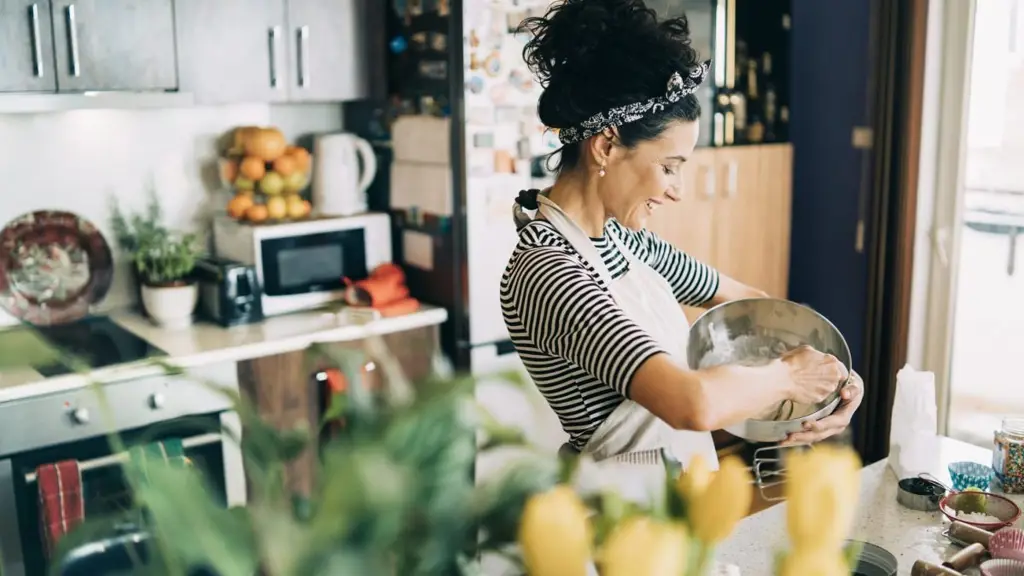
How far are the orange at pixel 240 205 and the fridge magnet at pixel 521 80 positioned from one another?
896 mm

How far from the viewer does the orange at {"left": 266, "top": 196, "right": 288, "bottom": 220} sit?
3.00 meters

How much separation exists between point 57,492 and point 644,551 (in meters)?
2.27

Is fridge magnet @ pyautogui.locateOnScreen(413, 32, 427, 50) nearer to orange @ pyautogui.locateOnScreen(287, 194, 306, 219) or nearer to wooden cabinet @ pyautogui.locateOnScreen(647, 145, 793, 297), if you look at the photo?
orange @ pyautogui.locateOnScreen(287, 194, 306, 219)

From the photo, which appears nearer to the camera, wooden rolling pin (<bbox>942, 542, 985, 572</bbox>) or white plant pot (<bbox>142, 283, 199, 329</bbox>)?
wooden rolling pin (<bbox>942, 542, 985, 572</bbox>)

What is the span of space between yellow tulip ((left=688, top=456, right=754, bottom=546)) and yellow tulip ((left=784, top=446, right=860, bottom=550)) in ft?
0.07

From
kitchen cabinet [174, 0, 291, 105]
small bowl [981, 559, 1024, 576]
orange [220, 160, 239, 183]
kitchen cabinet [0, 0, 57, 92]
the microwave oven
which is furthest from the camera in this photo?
orange [220, 160, 239, 183]

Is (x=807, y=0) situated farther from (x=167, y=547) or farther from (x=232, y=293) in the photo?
(x=167, y=547)

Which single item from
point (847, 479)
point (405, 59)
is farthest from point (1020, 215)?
point (847, 479)

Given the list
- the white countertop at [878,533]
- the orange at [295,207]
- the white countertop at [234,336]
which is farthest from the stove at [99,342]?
the white countertop at [878,533]

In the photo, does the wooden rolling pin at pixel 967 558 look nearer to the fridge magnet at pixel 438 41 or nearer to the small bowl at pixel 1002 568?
the small bowl at pixel 1002 568

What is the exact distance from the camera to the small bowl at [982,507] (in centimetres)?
148

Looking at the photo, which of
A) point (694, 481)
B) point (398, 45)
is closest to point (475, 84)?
point (398, 45)

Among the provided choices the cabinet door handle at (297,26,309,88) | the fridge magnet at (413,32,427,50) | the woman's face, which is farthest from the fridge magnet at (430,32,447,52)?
the woman's face

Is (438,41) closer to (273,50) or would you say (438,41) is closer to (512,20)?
(512,20)
